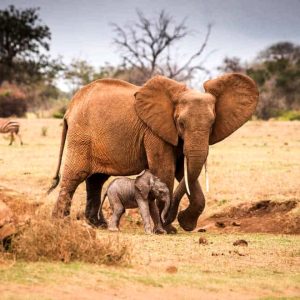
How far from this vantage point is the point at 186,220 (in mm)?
13164

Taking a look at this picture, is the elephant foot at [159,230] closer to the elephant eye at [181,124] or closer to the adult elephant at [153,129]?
the adult elephant at [153,129]

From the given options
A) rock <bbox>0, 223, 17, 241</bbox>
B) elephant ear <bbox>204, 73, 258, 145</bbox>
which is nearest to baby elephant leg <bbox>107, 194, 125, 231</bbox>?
elephant ear <bbox>204, 73, 258, 145</bbox>

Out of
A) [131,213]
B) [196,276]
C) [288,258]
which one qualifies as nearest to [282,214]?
[131,213]

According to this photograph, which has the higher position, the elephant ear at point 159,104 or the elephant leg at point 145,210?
the elephant ear at point 159,104

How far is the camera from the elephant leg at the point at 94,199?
46.3 ft

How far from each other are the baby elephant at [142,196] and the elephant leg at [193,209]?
409 millimetres

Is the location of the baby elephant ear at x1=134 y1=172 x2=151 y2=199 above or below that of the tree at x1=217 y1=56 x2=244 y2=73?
below

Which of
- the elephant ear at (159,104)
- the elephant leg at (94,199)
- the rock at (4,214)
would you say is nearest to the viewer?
the rock at (4,214)

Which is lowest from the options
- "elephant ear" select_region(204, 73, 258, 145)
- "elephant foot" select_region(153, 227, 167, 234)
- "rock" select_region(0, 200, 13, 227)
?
"elephant foot" select_region(153, 227, 167, 234)

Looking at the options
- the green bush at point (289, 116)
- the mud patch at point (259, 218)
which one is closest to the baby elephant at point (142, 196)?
the mud patch at point (259, 218)

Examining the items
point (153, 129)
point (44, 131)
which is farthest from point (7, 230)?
point (44, 131)

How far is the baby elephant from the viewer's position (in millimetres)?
12609

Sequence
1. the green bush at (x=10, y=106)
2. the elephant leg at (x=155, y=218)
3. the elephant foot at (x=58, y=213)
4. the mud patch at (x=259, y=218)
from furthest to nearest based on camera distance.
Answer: the green bush at (x=10, y=106) < the mud patch at (x=259, y=218) < the elephant leg at (x=155, y=218) < the elephant foot at (x=58, y=213)

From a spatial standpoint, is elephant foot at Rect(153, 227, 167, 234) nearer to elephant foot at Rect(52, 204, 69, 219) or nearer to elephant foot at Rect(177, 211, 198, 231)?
elephant foot at Rect(177, 211, 198, 231)
